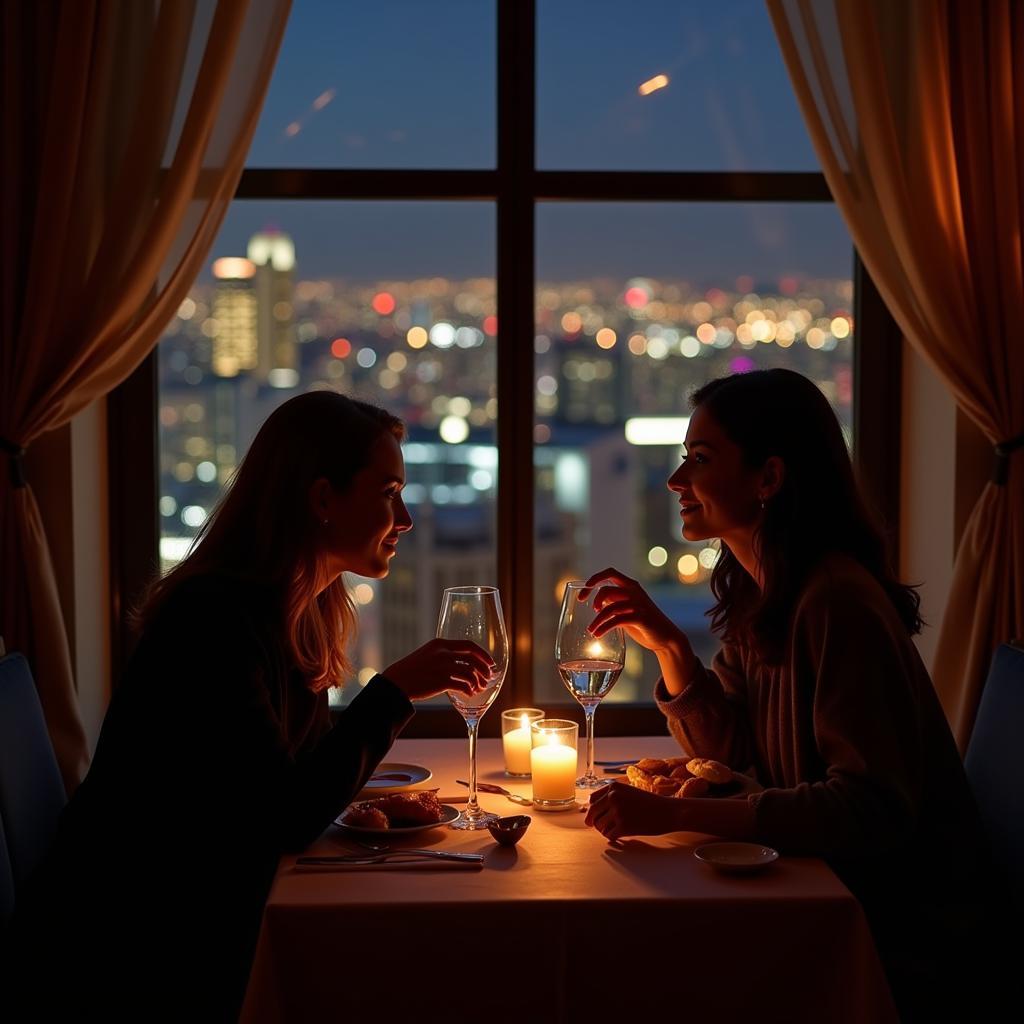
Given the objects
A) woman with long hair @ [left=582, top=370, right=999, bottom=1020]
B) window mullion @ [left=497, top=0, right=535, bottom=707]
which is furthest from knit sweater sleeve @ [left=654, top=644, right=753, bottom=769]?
window mullion @ [left=497, top=0, right=535, bottom=707]

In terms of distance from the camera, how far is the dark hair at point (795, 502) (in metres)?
1.74

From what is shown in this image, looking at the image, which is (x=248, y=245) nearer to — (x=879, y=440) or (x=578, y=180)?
(x=578, y=180)

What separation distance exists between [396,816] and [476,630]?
28cm

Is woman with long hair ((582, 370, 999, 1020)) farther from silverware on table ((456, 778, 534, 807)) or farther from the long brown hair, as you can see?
the long brown hair

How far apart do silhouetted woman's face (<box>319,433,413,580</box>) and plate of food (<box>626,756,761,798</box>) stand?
0.51 metres

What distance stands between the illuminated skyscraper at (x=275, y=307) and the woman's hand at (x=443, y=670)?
4.43 ft

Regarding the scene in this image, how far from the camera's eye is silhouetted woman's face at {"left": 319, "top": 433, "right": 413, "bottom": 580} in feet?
5.93

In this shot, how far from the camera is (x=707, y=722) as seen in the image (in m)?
1.94

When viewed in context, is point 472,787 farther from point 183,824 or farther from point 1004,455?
point 1004,455

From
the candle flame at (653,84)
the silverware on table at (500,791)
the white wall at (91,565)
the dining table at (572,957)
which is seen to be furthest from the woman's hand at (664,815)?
A: the candle flame at (653,84)

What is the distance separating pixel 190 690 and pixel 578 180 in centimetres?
168

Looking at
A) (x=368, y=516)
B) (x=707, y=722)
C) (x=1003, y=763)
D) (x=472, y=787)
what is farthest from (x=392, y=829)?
(x=1003, y=763)

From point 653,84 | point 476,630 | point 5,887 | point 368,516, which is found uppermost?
point 653,84

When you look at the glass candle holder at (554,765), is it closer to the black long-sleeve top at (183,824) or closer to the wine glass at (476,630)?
the wine glass at (476,630)
